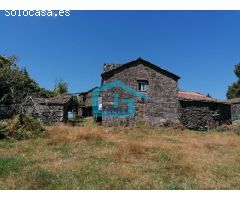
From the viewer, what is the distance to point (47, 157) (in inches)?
484

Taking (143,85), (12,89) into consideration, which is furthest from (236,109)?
(12,89)

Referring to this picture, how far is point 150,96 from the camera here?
99.1ft

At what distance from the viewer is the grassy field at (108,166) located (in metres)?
8.44

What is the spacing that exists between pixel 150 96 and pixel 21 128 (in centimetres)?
1479

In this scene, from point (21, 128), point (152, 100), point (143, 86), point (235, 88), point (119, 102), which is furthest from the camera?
point (235, 88)

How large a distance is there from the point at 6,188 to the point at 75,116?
3228 cm

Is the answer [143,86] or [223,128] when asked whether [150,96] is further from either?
[223,128]

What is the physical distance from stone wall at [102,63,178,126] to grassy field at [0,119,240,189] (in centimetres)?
1351

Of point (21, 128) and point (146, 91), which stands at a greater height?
point (146, 91)

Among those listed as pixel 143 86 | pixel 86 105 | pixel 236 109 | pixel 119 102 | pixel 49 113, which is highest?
pixel 143 86

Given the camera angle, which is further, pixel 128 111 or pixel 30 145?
pixel 128 111

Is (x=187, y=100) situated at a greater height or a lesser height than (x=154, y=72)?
lesser

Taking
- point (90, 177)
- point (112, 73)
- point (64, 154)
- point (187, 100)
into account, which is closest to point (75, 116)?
point (112, 73)
